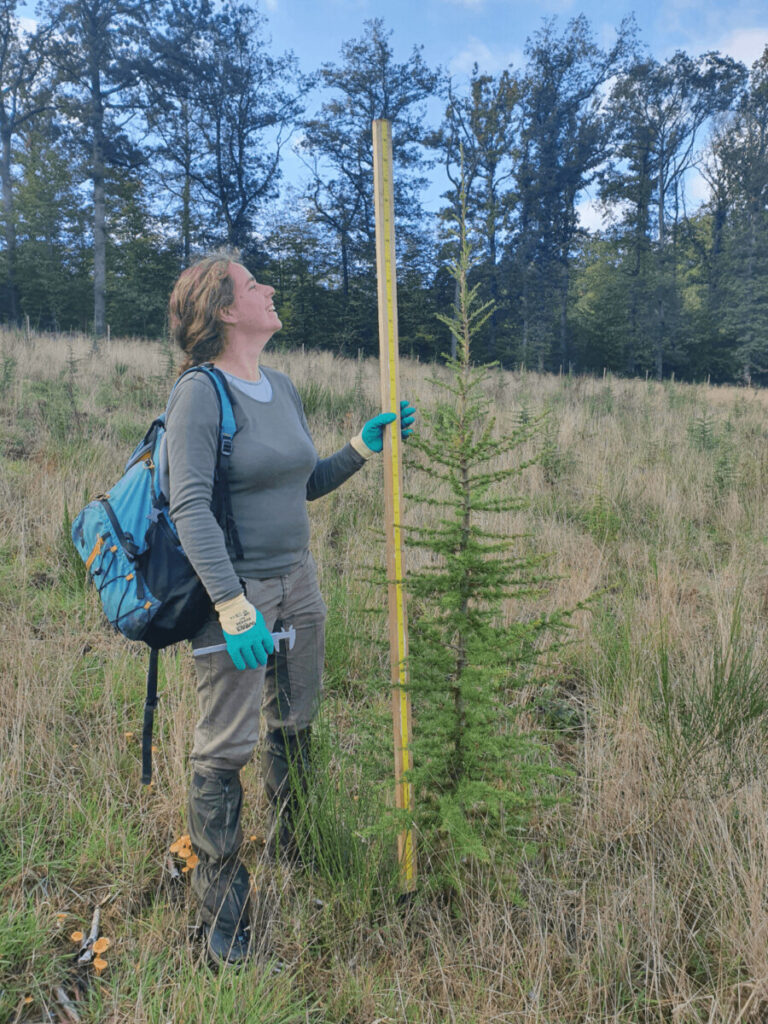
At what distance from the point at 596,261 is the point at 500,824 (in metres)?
43.6

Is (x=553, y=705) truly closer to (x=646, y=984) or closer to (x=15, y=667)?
(x=646, y=984)

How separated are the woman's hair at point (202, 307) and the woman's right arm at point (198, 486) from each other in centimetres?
27

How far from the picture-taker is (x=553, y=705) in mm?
3168

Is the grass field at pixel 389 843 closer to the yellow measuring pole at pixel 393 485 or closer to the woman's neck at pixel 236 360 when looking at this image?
the yellow measuring pole at pixel 393 485

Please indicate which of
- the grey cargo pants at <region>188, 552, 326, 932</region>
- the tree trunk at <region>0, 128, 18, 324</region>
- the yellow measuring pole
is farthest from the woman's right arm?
the tree trunk at <region>0, 128, 18, 324</region>

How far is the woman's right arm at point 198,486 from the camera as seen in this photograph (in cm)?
177

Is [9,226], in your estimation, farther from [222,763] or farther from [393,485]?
[222,763]

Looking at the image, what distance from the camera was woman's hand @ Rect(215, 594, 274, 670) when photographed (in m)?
1.79

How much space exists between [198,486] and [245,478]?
Answer: 7.8 inches

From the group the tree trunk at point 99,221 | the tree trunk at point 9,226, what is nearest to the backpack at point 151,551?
the tree trunk at point 99,221

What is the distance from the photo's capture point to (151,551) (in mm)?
1883

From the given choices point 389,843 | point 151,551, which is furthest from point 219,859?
point 151,551

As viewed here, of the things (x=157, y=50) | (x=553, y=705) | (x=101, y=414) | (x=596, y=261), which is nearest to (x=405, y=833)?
(x=553, y=705)

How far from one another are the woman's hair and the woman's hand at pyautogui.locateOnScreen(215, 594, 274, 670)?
856 mm
